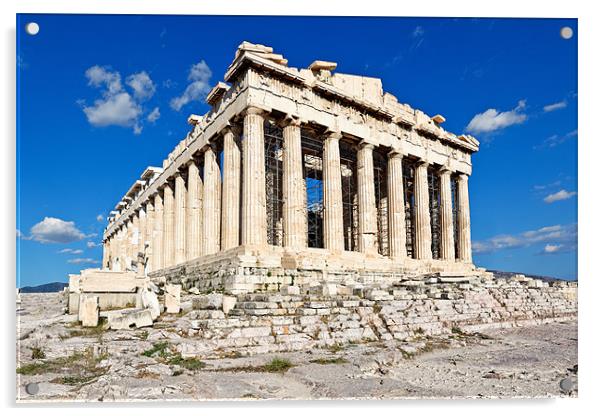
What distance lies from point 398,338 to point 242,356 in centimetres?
467

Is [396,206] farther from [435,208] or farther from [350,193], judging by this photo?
[435,208]

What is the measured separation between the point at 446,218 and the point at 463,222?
70.8 inches

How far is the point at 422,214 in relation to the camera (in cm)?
2955

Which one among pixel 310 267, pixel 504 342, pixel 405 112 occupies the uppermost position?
pixel 405 112

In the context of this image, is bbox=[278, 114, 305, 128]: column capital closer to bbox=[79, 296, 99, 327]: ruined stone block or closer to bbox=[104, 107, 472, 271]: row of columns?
bbox=[104, 107, 472, 271]: row of columns

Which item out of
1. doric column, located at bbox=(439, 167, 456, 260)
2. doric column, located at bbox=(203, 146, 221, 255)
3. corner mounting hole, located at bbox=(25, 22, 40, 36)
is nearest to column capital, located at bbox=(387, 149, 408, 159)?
doric column, located at bbox=(439, 167, 456, 260)

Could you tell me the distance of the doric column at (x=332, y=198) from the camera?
2334 centimetres

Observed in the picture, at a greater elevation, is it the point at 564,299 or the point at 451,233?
the point at 451,233

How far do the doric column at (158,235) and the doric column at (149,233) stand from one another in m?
0.76

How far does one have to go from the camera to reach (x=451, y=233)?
3147cm

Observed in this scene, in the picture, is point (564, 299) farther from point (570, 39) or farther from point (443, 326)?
point (570, 39)

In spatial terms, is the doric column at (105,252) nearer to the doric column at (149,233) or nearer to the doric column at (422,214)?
the doric column at (149,233)

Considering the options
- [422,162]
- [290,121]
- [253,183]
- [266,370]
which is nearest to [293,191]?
[253,183]

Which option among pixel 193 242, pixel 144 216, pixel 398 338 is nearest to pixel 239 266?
pixel 398 338
